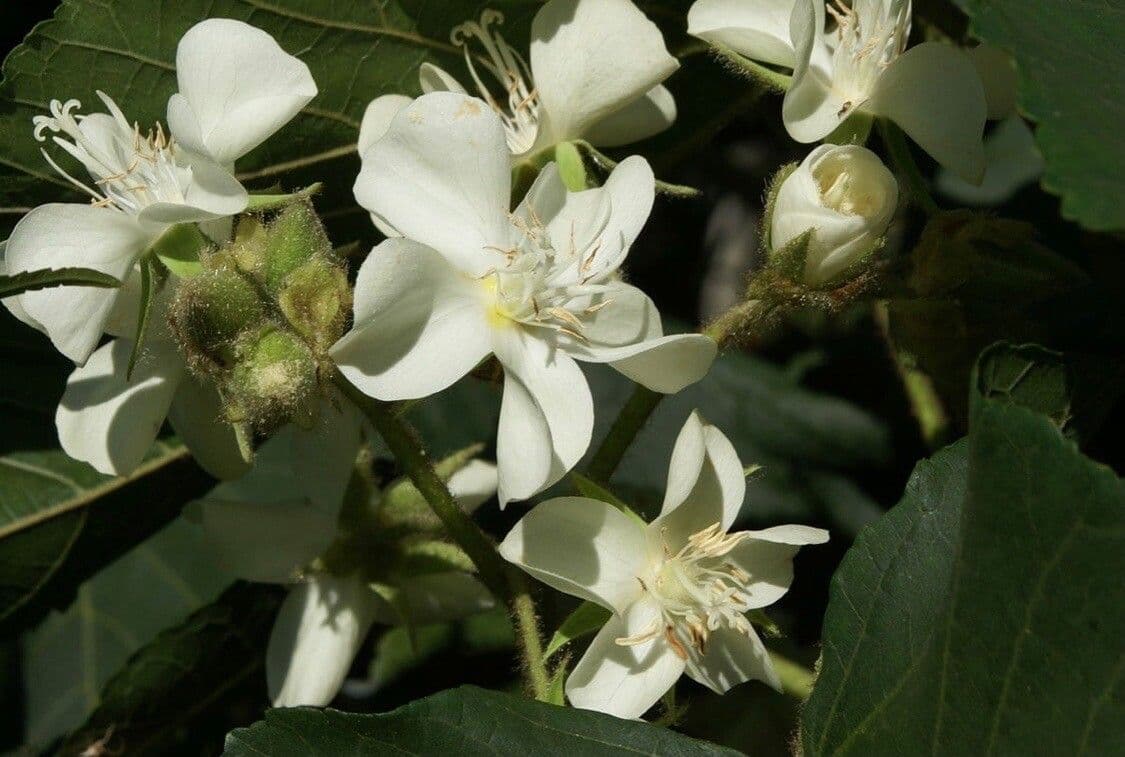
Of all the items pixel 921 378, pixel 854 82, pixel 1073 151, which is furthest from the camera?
pixel 921 378

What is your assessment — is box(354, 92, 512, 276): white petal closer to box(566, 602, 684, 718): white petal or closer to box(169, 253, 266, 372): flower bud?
box(169, 253, 266, 372): flower bud

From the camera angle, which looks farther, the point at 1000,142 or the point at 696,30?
the point at 1000,142

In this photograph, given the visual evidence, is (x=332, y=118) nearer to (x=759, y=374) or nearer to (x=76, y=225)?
(x=76, y=225)

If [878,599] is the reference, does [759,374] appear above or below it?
below

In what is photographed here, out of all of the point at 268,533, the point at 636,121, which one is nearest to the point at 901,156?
the point at 636,121

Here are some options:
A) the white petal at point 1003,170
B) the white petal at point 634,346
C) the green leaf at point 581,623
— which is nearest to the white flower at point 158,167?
the white petal at point 634,346

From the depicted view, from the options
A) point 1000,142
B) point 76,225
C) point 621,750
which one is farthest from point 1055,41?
point 1000,142
